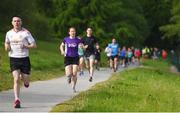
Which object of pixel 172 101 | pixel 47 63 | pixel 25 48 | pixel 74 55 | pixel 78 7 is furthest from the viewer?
pixel 78 7

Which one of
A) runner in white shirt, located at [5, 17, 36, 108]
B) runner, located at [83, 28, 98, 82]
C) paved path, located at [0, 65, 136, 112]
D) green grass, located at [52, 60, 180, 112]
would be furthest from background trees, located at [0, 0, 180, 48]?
runner in white shirt, located at [5, 17, 36, 108]

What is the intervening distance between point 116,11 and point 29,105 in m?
57.1

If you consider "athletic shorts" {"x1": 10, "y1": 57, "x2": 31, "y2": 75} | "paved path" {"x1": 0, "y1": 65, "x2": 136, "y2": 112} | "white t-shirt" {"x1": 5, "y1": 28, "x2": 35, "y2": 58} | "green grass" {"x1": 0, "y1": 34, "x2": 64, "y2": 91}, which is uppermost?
"white t-shirt" {"x1": 5, "y1": 28, "x2": 35, "y2": 58}

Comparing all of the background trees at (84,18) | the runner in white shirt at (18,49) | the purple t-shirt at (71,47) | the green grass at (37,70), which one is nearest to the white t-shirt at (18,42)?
the runner in white shirt at (18,49)

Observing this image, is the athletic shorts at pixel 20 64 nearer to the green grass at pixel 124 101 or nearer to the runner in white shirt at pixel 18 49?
the runner in white shirt at pixel 18 49

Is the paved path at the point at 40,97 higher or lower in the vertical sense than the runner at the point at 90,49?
lower

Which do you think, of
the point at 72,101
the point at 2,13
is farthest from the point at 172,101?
the point at 2,13

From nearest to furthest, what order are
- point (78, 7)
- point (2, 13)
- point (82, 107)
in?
point (82, 107) < point (2, 13) < point (78, 7)

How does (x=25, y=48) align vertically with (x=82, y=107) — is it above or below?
above

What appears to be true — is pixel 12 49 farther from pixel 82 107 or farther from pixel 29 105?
pixel 82 107

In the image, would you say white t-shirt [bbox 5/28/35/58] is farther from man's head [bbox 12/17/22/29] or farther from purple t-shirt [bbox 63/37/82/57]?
purple t-shirt [bbox 63/37/82/57]

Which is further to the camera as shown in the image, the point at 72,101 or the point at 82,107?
the point at 72,101

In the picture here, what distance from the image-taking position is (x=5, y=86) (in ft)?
66.8

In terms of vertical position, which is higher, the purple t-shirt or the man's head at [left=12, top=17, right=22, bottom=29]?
the man's head at [left=12, top=17, right=22, bottom=29]
